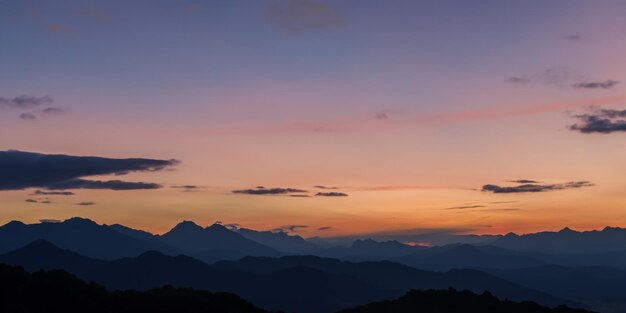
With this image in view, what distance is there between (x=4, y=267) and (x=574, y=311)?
168 meters

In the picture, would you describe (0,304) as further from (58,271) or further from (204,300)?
(204,300)

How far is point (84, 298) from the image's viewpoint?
172 m

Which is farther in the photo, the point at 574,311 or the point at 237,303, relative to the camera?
the point at 574,311

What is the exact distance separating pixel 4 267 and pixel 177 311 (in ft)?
159

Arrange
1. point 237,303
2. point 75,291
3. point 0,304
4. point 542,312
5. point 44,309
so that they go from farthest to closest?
point 542,312 < point 237,303 < point 75,291 < point 44,309 < point 0,304

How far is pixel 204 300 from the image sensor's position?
7057 inches

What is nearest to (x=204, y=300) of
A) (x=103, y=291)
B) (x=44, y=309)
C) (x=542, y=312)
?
(x=103, y=291)

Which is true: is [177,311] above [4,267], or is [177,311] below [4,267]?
below

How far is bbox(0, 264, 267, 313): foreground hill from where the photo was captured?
162750mm

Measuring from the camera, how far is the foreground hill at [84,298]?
534 feet

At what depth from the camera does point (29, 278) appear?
562ft

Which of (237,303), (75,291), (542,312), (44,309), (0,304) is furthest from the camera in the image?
(542,312)

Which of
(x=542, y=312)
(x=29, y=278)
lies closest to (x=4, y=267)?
(x=29, y=278)

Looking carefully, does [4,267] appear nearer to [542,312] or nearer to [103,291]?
[103,291]
